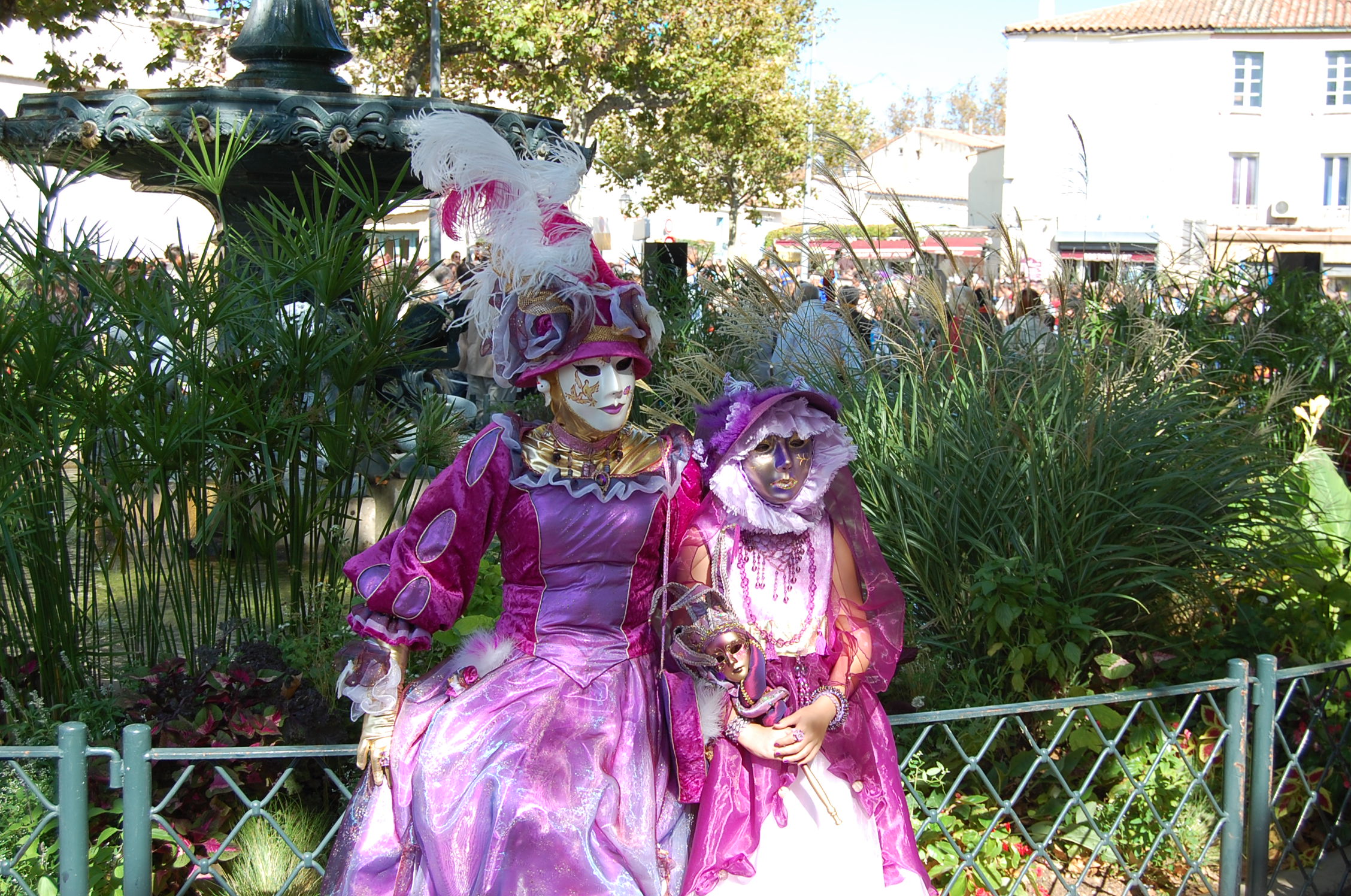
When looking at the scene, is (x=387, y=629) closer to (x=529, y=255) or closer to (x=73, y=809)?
(x=73, y=809)

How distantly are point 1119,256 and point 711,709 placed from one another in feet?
10.9

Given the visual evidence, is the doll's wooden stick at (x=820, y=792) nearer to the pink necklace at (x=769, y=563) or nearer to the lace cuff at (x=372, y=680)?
the pink necklace at (x=769, y=563)

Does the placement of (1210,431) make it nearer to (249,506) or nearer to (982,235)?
(982,235)

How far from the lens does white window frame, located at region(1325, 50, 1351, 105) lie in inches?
1127

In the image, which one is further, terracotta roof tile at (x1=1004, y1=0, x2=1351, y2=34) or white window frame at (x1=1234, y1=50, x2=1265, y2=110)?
white window frame at (x1=1234, y1=50, x2=1265, y2=110)

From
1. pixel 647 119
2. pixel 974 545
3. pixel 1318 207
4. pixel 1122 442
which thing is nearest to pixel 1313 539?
pixel 1122 442

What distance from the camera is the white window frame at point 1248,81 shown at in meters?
28.5

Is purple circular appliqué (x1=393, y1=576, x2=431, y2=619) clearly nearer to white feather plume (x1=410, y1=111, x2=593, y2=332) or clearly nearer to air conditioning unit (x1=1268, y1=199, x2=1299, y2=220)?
white feather plume (x1=410, y1=111, x2=593, y2=332)

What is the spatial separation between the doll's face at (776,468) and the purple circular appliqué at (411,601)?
2.21ft

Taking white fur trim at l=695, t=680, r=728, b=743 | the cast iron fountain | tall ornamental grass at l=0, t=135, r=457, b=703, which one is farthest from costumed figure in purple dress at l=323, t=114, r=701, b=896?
the cast iron fountain

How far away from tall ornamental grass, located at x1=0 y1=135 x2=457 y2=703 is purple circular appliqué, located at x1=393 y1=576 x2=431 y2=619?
34.1 inches

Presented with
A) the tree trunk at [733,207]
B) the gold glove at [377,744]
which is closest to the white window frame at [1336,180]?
the tree trunk at [733,207]

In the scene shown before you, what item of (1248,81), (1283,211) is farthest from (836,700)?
(1248,81)

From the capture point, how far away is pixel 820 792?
2264mm
